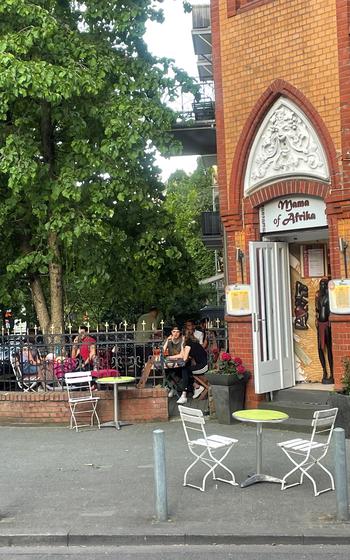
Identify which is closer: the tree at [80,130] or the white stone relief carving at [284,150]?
the white stone relief carving at [284,150]

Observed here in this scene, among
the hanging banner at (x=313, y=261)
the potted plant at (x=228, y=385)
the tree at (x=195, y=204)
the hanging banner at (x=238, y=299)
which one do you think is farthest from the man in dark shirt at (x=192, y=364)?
the tree at (x=195, y=204)

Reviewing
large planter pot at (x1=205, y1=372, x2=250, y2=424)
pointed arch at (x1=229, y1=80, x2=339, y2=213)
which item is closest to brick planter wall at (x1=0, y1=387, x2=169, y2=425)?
large planter pot at (x1=205, y1=372, x2=250, y2=424)

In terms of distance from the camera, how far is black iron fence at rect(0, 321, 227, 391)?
432 inches

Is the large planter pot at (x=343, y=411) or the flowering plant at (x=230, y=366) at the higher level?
the flowering plant at (x=230, y=366)

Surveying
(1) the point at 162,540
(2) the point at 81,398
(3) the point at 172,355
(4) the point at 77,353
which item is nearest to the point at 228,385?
(3) the point at 172,355

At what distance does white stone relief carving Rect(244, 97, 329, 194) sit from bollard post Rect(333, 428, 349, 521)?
4880mm

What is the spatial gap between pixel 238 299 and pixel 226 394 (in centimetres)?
150

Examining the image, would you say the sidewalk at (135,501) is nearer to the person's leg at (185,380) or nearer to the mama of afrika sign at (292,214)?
the person's leg at (185,380)

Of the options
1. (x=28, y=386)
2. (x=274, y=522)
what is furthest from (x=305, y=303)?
(x=274, y=522)

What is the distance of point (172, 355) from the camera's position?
11.5 meters

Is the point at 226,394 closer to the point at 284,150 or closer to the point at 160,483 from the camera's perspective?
the point at 284,150

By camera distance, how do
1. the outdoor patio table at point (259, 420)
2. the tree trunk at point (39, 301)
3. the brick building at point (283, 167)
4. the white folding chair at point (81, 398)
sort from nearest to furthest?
the outdoor patio table at point (259, 420) → the brick building at point (283, 167) → the white folding chair at point (81, 398) → the tree trunk at point (39, 301)

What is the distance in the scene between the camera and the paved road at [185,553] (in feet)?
17.5

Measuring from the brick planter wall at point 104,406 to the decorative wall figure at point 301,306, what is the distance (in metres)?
2.59
